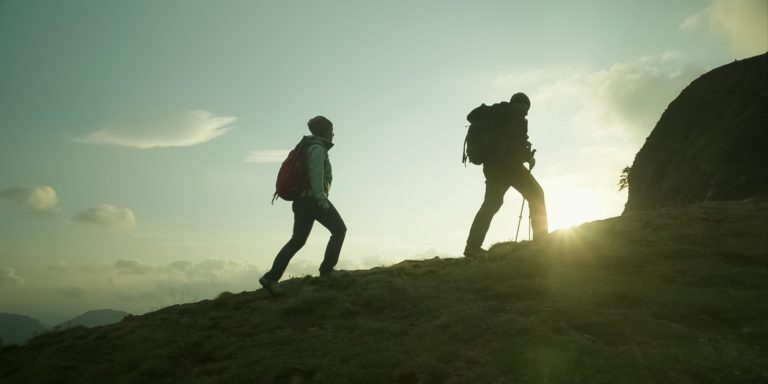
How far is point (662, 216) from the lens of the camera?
33.3ft

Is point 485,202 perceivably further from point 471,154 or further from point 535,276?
point 535,276

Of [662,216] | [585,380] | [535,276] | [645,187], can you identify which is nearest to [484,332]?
[585,380]

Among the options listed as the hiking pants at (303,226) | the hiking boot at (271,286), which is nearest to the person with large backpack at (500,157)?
the hiking pants at (303,226)

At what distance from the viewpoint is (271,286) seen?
7.85m

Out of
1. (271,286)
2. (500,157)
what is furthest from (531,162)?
(271,286)

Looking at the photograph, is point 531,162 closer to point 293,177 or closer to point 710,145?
point 293,177

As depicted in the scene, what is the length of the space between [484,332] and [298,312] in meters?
2.83

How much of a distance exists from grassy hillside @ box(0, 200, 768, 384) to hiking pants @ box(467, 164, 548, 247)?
0.46 metres

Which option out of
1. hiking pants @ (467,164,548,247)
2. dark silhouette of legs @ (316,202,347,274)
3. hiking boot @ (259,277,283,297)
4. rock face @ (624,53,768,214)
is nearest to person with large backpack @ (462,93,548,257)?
hiking pants @ (467,164,548,247)

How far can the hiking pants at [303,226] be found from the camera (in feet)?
25.2

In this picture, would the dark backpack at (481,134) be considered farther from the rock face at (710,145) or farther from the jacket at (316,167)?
the rock face at (710,145)

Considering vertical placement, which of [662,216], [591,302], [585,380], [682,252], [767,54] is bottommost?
[585,380]

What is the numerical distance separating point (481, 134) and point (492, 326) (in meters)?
4.46

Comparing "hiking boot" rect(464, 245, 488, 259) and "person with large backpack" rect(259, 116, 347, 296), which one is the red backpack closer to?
"person with large backpack" rect(259, 116, 347, 296)
